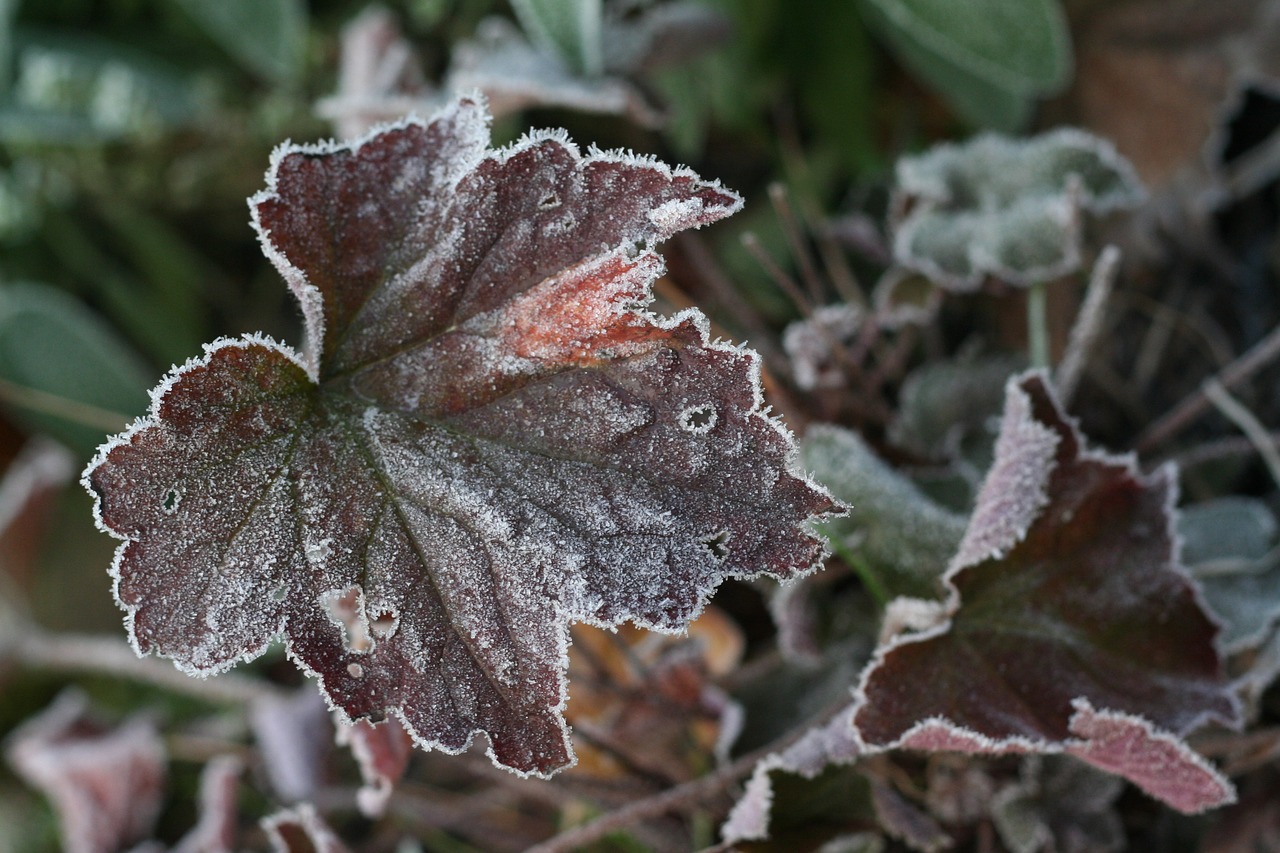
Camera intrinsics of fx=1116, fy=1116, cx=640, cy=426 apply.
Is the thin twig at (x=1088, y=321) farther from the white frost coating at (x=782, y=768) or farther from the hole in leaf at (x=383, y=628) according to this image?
the hole in leaf at (x=383, y=628)

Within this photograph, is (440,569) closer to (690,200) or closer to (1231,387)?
(690,200)

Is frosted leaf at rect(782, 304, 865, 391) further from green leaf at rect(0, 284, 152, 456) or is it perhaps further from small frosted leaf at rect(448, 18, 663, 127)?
green leaf at rect(0, 284, 152, 456)

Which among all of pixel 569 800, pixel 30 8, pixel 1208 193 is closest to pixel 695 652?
pixel 569 800

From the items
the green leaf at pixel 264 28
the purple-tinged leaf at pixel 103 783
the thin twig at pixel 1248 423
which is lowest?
the purple-tinged leaf at pixel 103 783

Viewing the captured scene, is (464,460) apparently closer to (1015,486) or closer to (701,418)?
(701,418)

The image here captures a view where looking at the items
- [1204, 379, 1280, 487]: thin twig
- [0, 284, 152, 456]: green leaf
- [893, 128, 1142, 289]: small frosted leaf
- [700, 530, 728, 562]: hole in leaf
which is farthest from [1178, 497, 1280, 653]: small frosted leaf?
[0, 284, 152, 456]: green leaf

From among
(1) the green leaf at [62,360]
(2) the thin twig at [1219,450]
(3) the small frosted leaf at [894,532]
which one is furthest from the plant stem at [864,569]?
(1) the green leaf at [62,360]
